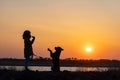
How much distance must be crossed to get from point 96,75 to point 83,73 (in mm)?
807

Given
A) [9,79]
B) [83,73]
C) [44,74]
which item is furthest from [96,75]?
[9,79]

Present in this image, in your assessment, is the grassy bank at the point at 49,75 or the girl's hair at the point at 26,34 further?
the girl's hair at the point at 26,34

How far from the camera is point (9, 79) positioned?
32.9m

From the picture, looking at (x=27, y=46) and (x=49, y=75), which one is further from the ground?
(x=27, y=46)

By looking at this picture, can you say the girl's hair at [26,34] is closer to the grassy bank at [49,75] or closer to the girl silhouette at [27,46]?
the girl silhouette at [27,46]

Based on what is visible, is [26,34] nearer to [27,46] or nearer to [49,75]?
[27,46]

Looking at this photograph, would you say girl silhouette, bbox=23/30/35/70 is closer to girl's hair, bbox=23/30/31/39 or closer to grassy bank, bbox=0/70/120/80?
girl's hair, bbox=23/30/31/39

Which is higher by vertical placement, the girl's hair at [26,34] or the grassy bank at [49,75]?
the girl's hair at [26,34]

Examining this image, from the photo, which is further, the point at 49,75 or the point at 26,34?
the point at 26,34

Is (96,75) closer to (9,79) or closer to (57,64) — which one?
(57,64)

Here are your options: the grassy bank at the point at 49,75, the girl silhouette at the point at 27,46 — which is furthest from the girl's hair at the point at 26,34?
the grassy bank at the point at 49,75

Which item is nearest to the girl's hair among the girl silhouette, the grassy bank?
the girl silhouette

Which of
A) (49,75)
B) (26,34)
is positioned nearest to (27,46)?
(26,34)

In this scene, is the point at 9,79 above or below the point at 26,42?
below
